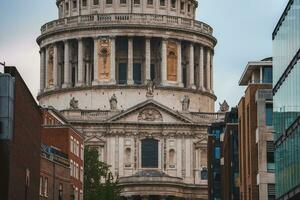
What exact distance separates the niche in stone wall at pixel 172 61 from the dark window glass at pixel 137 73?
427cm

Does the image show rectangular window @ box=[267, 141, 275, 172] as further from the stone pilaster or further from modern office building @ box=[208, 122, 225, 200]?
the stone pilaster

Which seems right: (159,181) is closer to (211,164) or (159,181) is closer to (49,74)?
(49,74)

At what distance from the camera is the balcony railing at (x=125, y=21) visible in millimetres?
192000

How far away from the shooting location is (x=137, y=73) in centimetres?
19175

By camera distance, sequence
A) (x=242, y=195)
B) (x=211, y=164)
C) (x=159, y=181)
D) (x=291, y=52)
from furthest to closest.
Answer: (x=159, y=181)
(x=211, y=164)
(x=242, y=195)
(x=291, y=52)

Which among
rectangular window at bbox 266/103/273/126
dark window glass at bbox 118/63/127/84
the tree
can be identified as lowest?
the tree

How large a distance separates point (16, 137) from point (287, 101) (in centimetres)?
1318

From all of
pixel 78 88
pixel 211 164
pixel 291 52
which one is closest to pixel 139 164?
pixel 78 88

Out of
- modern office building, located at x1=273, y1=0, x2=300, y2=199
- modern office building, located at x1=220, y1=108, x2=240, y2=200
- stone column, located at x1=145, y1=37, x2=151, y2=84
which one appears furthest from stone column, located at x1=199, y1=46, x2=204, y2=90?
modern office building, located at x1=273, y1=0, x2=300, y2=199

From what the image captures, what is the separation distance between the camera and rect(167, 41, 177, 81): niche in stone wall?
19200cm

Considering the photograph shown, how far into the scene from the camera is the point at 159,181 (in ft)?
566

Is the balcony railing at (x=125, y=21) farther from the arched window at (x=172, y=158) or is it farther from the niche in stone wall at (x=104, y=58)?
the arched window at (x=172, y=158)

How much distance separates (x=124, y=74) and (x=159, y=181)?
24.5 meters

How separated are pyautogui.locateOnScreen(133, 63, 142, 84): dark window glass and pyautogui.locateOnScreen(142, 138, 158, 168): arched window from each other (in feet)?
50.1
